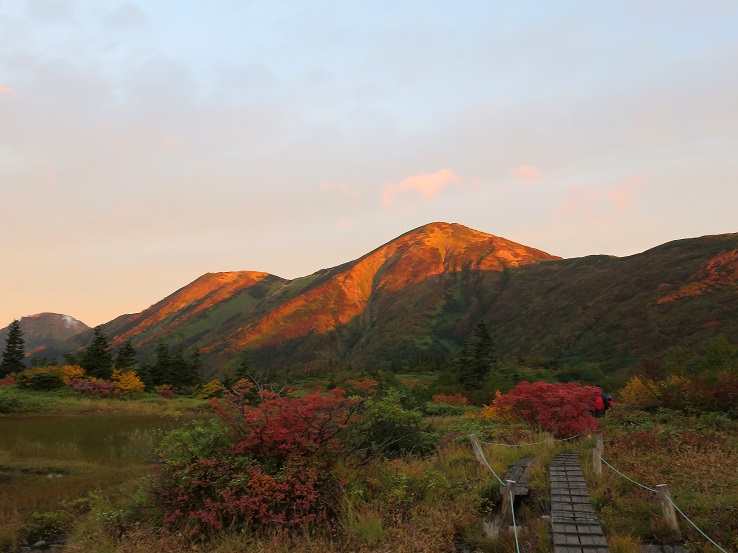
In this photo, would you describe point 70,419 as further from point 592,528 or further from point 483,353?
point 483,353

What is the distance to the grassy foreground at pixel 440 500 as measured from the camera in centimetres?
687

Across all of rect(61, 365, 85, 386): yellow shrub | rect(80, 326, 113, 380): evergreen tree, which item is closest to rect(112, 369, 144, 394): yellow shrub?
rect(80, 326, 113, 380): evergreen tree

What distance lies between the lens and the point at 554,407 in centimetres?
1395

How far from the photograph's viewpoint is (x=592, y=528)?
6.65m

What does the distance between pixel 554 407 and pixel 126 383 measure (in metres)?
30.7

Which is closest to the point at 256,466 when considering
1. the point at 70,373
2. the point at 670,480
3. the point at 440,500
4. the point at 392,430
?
the point at 440,500

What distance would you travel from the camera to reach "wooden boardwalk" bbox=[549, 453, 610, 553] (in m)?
6.16

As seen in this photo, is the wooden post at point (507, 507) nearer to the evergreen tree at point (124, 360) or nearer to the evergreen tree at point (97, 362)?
the evergreen tree at point (97, 362)

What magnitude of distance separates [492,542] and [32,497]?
1092cm

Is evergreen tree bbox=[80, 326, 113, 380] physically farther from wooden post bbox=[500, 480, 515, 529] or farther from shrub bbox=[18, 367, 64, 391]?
wooden post bbox=[500, 480, 515, 529]

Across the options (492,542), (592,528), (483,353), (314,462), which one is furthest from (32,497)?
(483,353)

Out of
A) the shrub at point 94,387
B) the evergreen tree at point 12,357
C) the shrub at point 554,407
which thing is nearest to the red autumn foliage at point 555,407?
the shrub at point 554,407

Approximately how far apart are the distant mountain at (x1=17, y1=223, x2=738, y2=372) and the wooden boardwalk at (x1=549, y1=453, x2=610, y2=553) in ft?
136

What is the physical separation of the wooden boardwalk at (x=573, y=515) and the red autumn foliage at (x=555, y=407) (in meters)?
4.01
